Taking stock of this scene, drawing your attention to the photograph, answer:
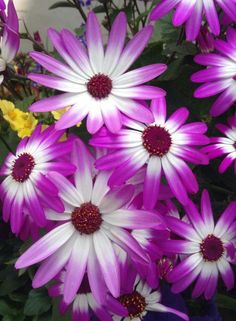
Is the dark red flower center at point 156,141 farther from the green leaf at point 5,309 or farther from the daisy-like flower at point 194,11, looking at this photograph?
the green leaf at point 5,309

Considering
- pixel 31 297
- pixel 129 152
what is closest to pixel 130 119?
pixel 129 152

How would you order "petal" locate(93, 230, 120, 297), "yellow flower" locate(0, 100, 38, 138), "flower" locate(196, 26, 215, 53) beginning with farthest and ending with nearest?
"yellow flower" locate(0, 100, 38, 138) < "flower" locate(196, 26, 215, 53) < "petal" locate(93, 230, 120, 297)

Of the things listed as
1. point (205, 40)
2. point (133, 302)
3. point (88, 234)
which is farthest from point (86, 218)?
point (205, 40)

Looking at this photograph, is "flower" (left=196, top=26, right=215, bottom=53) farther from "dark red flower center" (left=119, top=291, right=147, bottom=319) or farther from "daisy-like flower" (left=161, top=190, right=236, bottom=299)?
"dark red flower center" (left=119, top=291, right=147, bottom=319)

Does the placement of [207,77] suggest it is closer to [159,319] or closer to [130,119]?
[130,119]

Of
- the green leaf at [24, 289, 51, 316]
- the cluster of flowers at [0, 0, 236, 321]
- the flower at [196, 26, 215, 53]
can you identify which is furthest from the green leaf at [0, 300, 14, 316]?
the flower at [196, 26, 215, 53]

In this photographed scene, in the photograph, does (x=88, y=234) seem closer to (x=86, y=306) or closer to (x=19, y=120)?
(x=86, y=306)

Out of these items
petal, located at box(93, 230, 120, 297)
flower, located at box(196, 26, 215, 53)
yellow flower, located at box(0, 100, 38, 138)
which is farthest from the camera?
yellow flower, located at box(0, 100, 38, 138)
